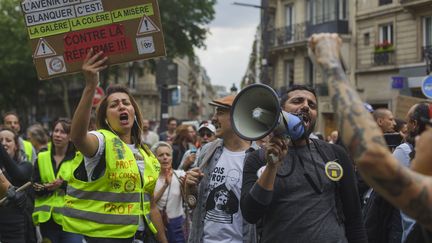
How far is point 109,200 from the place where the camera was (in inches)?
166

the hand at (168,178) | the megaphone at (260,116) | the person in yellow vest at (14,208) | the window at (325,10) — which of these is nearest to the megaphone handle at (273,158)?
the megaphone at (260,116)

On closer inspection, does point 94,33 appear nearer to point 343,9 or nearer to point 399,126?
point 399,126

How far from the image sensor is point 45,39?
4.33 meters

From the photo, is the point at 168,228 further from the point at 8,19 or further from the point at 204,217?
the point at 8,19

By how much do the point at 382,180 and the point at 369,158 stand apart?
0.08 m

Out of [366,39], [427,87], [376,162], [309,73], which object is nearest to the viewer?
[376,162]

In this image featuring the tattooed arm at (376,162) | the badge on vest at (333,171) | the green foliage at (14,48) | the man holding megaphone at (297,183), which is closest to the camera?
the tattooed arm at (376,162)

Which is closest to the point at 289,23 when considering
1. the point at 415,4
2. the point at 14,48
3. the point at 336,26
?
the point at 336,26

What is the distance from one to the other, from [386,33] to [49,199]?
2551 centimetres

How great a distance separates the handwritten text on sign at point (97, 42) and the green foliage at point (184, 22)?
3067 centimetres

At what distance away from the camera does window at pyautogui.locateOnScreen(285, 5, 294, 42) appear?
121 feet

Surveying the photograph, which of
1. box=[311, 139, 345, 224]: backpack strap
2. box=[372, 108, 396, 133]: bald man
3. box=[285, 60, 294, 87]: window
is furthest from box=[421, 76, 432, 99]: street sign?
box=[285, 60, 294, 87]: window

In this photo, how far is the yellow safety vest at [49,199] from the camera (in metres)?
6.51

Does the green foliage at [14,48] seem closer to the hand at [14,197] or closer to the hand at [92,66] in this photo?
the hand at [14,197]
